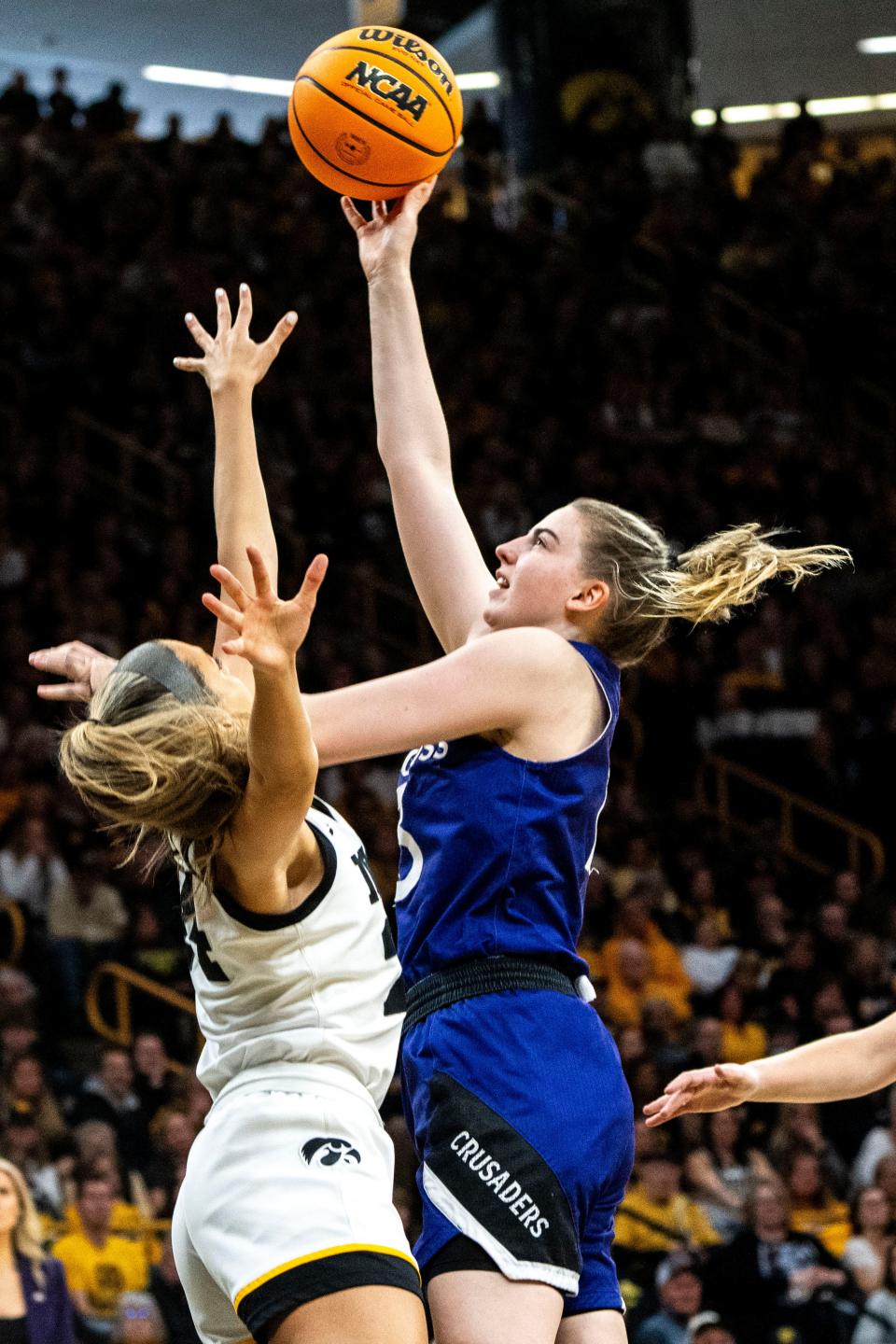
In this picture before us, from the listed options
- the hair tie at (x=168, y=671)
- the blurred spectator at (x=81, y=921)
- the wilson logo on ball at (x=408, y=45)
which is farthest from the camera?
the blurred spectator at (x=81, y=921)

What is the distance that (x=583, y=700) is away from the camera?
265 cm

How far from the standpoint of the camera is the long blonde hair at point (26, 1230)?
5289 mm

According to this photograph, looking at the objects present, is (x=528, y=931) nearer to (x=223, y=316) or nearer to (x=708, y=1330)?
(x=223, y=316)

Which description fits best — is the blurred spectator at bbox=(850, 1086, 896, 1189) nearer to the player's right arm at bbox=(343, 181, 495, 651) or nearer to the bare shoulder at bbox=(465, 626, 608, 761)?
the player's right arm at bbox=(343, 181, 495, 651)

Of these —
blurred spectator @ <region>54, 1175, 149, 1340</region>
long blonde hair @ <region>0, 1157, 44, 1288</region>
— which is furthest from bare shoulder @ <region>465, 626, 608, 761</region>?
blurred spectator @ <region>54, 1175, 149, 1340</region>

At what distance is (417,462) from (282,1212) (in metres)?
1.34

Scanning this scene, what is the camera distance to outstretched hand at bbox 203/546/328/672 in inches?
81.2

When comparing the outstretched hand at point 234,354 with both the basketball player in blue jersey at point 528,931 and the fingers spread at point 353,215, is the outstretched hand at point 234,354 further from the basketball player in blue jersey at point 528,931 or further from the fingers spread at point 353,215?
the basketball player in blue jersey at point 528,931

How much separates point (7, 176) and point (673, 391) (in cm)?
487

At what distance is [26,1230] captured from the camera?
17.5ft

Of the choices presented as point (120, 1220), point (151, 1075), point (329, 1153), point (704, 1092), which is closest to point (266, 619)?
point (329, 1153)

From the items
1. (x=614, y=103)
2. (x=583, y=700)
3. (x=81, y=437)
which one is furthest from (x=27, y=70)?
(x=583, y=700)

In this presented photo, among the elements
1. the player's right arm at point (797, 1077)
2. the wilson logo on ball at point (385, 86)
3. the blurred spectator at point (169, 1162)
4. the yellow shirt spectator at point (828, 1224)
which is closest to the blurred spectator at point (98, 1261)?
the blurred spectator at point (169, 1162)

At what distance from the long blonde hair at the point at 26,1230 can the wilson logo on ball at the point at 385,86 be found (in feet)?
11.5
